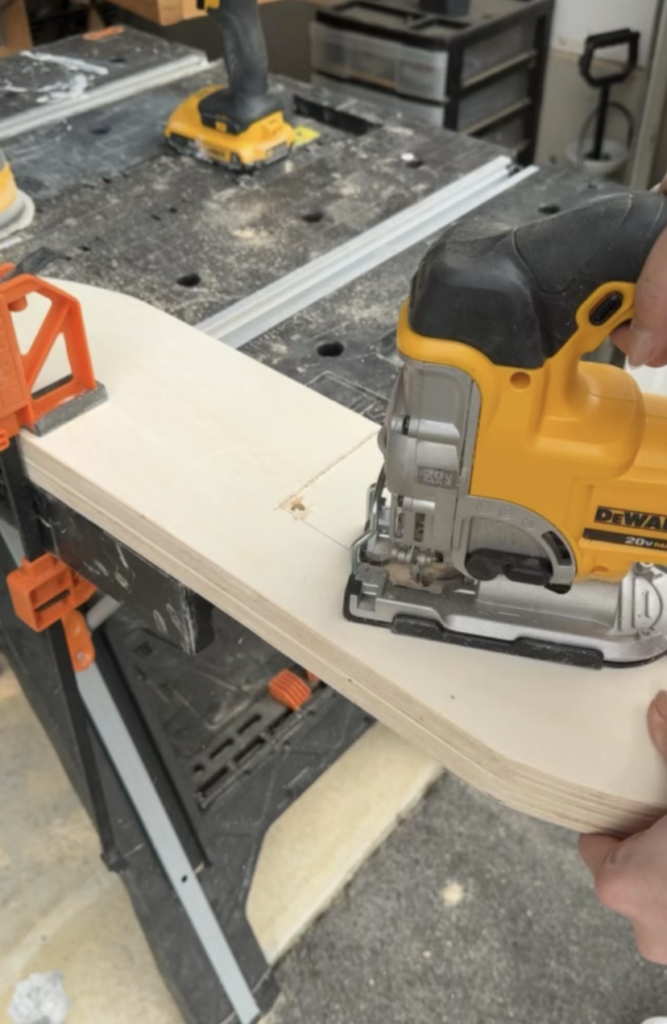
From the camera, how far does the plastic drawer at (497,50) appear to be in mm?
2564

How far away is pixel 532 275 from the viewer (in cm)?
68

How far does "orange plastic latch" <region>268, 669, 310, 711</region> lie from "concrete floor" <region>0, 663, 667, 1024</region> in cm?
39

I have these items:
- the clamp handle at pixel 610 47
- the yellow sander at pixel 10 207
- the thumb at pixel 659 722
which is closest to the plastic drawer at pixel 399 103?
the clamp handle at pixel 610 47

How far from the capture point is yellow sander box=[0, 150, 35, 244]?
1533mm

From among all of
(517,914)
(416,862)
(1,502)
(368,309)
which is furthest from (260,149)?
(517,914)

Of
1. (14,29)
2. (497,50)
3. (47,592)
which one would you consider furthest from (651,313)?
(14,29)

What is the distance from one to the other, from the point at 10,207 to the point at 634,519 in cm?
125

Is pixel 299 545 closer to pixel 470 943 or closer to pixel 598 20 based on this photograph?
pixel 470 943

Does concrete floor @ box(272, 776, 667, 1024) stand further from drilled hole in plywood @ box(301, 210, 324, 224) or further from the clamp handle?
the clamp handle

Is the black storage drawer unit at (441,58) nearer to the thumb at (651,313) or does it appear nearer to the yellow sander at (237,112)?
the yellow sander at (237,112)

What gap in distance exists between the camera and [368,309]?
55.0 inches

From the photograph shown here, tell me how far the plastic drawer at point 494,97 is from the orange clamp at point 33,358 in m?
1.93

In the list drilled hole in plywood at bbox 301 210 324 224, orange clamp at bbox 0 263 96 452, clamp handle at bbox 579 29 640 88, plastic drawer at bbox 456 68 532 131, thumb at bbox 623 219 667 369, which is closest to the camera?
thumb at bbox 623 219 667 369

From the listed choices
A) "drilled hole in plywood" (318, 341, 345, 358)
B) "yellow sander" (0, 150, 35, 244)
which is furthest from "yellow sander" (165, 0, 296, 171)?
"drilled hole in plywood" (318, 341, 345, 358)
